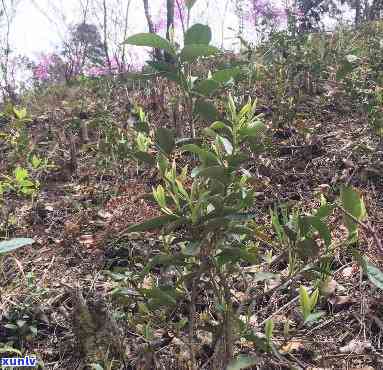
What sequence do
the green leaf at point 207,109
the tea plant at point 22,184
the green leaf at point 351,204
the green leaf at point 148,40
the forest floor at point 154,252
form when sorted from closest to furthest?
1. the green leaf at point 351,204
2. the green leaf at point 148,40
3. the green leaf at point 207,109
4. the forest floor at point 154,252
5. the tea plant at point 22,184

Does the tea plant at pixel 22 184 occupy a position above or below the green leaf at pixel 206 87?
below

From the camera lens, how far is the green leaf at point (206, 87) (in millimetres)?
1215

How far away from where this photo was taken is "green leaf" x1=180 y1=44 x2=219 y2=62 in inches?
45.4

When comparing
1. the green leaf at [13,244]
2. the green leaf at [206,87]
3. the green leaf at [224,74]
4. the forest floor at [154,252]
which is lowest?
the forest floor at [154,252]

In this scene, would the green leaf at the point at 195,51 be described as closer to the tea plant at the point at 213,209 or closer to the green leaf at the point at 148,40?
the green leaf at the point at 148,40

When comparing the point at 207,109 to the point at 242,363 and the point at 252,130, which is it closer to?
the point at 252,130

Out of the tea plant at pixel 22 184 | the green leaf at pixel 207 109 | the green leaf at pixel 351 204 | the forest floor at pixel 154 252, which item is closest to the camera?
the green leaf at pixel 351 204

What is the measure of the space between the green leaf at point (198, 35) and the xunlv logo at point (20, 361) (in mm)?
1161

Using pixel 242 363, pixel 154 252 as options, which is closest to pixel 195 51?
pixel 242 363

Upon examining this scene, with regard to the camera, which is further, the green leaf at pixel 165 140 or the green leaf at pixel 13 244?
the green leaf at pixel 165 140

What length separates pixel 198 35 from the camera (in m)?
1.19

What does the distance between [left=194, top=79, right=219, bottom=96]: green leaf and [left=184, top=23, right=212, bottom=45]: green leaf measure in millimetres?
103

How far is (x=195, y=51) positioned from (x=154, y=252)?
1069 millimetres

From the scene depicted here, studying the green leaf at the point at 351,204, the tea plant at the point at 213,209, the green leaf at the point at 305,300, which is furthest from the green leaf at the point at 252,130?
the green leaf at the point at 305,300
